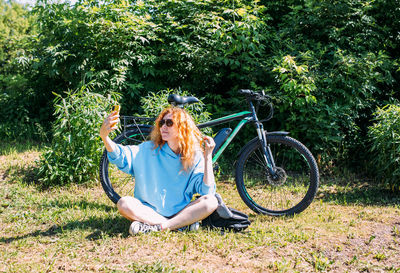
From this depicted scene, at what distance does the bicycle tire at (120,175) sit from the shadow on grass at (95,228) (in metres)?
0.41

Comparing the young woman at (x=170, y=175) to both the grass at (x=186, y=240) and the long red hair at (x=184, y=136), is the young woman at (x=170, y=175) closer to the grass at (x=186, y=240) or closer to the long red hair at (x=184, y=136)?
the long red hair at (x=184, y=136)

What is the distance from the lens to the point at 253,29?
214 inches

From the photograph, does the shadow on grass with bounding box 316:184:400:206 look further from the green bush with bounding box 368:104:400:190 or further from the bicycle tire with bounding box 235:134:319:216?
the bicycle tire with bounding box 235:134:319:216

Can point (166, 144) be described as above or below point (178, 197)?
above

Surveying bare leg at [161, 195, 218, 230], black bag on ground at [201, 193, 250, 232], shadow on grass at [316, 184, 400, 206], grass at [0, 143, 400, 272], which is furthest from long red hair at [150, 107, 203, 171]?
shadow on grass at [316, 184, 400, 206]

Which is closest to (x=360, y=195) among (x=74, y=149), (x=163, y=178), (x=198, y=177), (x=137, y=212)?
(x=198, y=177)

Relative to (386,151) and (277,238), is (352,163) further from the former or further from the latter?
(277,238)

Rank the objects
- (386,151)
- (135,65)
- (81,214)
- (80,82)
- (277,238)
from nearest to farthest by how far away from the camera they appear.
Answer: (277,238) < (81,214) < (386,151) < (80,82) < (135,65)

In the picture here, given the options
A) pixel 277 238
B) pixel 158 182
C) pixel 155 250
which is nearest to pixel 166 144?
pixel 158 182

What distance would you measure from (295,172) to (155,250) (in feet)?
9.91

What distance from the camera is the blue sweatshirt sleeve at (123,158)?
10.8 ft

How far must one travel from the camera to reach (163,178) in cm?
343

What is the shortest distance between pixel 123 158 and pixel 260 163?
5.30 feet

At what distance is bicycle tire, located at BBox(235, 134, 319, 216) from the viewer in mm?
3889
